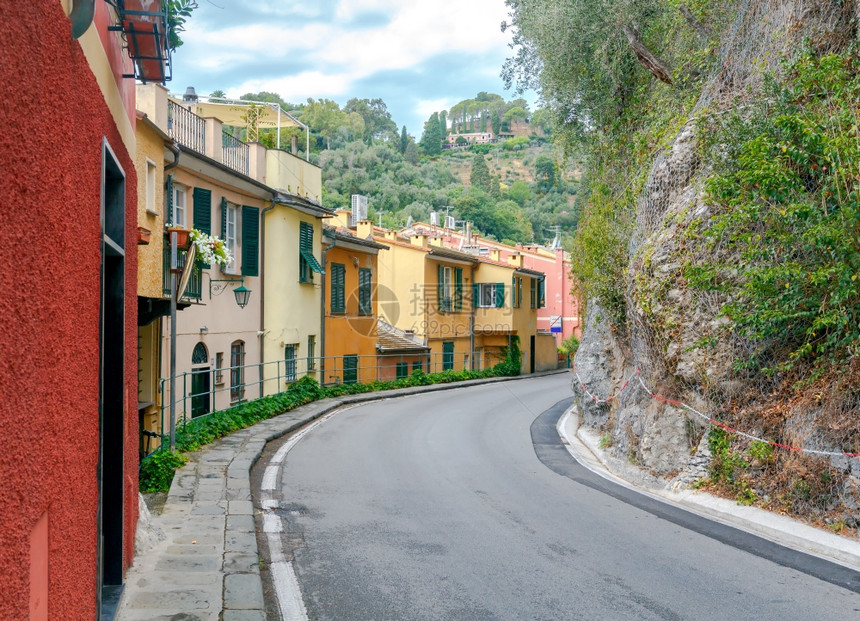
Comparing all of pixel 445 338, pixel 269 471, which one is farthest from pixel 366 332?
pixel 269 471

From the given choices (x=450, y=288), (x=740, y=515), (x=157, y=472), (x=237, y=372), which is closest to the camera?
(x=740, y=515)

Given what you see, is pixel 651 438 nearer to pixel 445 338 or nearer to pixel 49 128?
pixel 49 128

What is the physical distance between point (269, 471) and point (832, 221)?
8.98m

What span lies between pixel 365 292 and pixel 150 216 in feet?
54.3

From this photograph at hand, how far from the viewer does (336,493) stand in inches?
423

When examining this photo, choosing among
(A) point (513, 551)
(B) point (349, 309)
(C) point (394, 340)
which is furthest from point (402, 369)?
(A) point (513, 551)

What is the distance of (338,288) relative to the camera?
26812 mm

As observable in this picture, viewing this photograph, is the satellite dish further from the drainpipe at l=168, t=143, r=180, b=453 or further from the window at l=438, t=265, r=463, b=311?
the window at l=438, t=265, r=463, b=311

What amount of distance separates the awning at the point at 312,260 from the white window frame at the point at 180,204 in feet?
21.9

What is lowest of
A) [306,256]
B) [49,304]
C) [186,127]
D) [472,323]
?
[49,304]

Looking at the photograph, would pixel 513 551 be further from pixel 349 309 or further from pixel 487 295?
pixel 487 295

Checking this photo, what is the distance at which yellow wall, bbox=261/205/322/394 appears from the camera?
21.0 m

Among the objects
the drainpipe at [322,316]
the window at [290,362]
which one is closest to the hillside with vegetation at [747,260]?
the window at [290,362]

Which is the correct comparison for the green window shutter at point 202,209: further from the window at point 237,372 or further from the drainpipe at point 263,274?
the window at point 237,372
